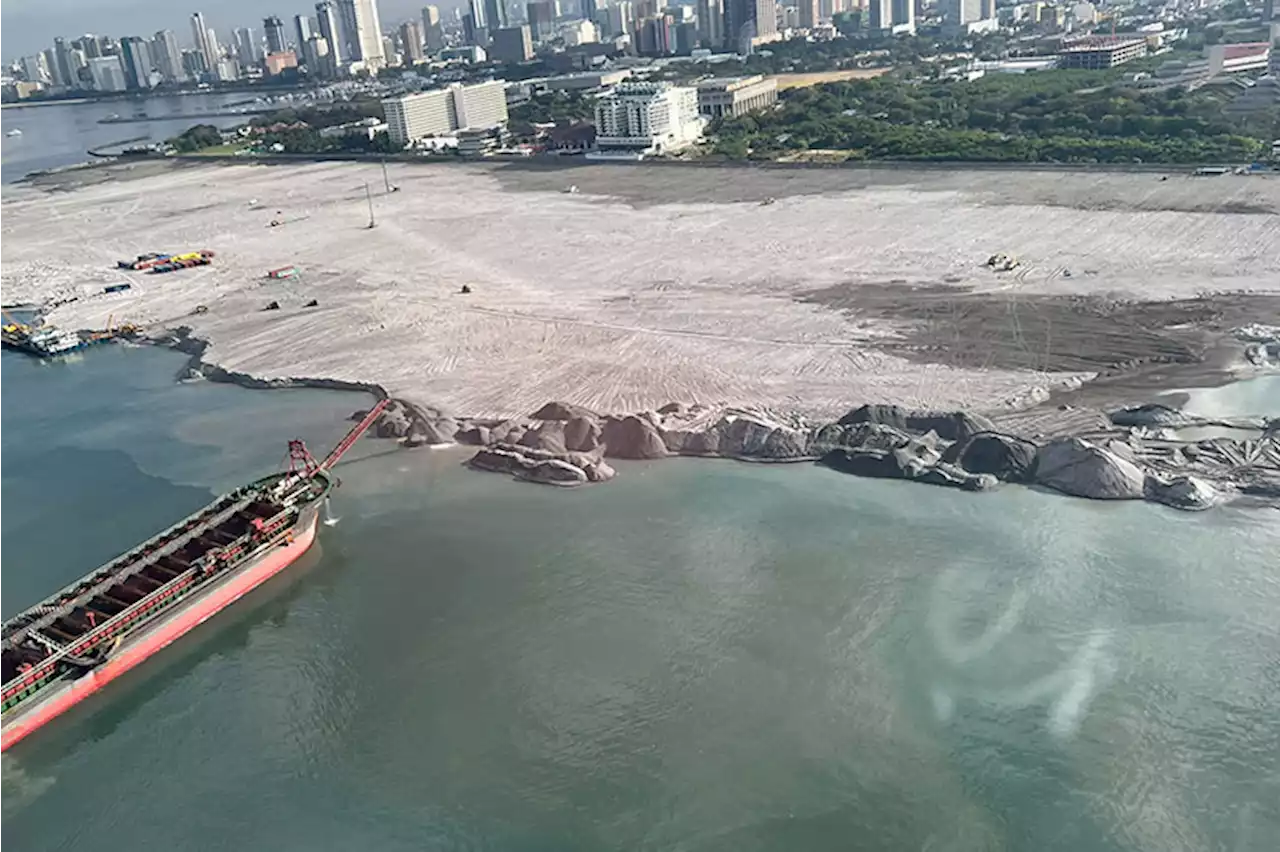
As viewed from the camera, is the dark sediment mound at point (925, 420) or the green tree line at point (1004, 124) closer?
the dark sediment mound at point (925, 420)

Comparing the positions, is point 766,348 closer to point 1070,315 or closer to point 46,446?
point 1070,315

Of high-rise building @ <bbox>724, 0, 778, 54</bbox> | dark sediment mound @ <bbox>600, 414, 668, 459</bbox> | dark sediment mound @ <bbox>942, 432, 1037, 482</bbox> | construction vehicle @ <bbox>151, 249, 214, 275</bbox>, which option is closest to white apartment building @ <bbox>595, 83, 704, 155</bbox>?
construction vehicle @ <bbox>151, 249, 214, 275</bbox>

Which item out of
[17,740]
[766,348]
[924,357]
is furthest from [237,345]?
[924,357]

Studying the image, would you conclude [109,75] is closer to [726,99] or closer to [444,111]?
[444,111]

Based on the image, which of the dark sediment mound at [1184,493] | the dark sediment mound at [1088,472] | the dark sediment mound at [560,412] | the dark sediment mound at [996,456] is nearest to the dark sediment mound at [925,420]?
the dark sediment mound at [996,456]

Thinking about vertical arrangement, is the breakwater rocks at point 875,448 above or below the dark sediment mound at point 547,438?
below

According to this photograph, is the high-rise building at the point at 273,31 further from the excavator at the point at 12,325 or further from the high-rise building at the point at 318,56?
the excavator at the point at 12,325

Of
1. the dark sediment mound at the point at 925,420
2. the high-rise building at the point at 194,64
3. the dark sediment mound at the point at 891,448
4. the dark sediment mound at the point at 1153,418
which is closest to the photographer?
the dark sediment mound at the point at 891,448
